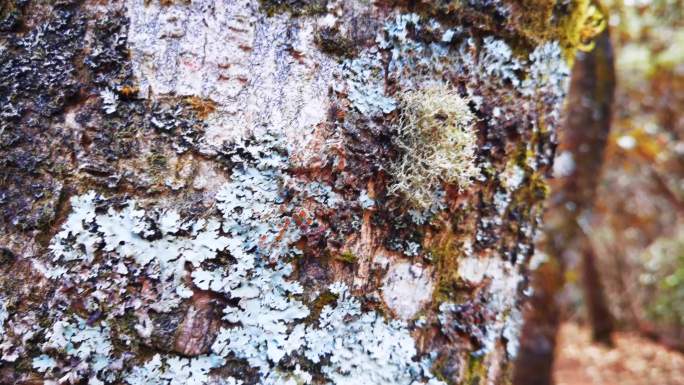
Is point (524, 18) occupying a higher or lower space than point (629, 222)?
lower

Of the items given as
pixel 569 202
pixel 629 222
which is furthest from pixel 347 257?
pixel 629 222

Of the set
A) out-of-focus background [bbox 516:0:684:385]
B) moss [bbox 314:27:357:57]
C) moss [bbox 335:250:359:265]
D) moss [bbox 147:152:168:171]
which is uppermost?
out-of-focus background [bbox 516:0:684:385]

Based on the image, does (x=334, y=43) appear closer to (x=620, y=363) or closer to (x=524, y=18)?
(x=524, y=18)

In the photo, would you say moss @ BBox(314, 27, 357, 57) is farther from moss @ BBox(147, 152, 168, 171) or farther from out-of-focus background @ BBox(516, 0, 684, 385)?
out-of-focus background @ BBox(516, 0, 684, 385)

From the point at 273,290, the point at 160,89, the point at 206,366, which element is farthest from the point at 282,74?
the point at 206,366

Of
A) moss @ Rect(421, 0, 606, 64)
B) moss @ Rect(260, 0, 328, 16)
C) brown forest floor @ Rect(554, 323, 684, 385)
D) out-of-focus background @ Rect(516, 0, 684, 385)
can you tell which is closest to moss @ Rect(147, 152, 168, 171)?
moss @ Rect(260, 0, 328, 16)

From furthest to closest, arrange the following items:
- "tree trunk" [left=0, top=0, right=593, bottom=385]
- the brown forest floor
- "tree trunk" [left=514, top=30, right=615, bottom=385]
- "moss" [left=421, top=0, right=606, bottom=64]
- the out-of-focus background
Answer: the brown forest floor < the out-of-focus background < "tree trunk" [left=514, top=30, right=615, bottom=385] < "moss" [left=421, top=0, right=606, bottom=64] < "tree trunk" [left=0, top=0, right=593, bottom=385]
